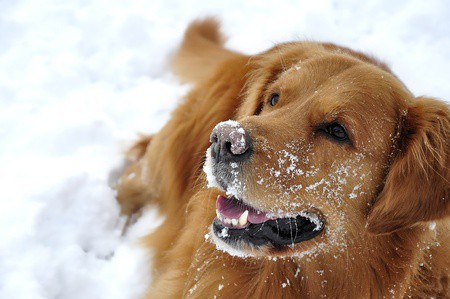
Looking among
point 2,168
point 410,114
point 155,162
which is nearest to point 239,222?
point 410,114

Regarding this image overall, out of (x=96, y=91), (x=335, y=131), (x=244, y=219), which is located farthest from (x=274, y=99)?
(x=96, y=91)

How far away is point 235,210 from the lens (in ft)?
7.95

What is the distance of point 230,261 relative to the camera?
269cm

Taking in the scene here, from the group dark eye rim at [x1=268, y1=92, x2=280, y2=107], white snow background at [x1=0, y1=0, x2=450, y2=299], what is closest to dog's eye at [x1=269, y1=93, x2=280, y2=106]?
dark eye rim at [x1=268, y1=92, x2=280, y2=107]

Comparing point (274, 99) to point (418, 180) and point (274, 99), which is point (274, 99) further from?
point (418, 180)

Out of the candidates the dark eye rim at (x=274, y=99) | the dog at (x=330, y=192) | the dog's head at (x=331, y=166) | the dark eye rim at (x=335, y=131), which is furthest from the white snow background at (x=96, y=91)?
the dark eye rim at (x=335, y=131)

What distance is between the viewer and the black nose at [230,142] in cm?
211

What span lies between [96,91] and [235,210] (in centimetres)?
296

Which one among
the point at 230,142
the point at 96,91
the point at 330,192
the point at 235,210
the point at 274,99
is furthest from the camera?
the point at 96,91

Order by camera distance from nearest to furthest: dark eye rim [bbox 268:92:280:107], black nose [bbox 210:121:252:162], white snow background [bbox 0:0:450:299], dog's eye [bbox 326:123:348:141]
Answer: black nose [bbox 210:121:252:162] < dog's eye [bbox 326:123:348:141] < dark eye rim [bbox 268:92:280:107] < white snow background [bbox 0:0:450:299]

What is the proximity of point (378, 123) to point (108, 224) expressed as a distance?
243 cm

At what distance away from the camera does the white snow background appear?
11.5 feet

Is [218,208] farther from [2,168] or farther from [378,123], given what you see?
[2,168]

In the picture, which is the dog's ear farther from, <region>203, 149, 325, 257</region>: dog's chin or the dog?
<region>203, 149, 325, 257</region>: dog's chin
